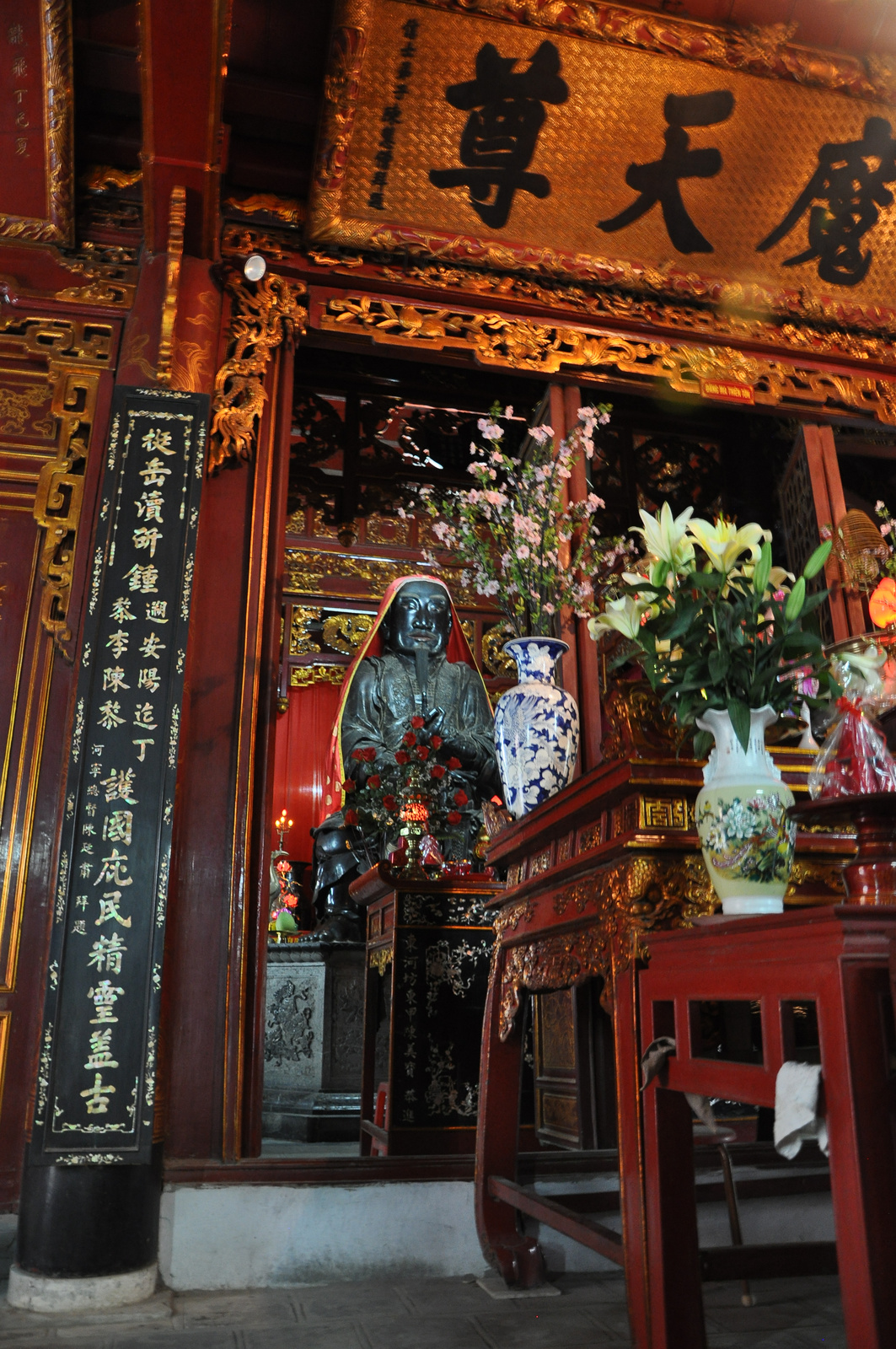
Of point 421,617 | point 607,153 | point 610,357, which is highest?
point 607,153

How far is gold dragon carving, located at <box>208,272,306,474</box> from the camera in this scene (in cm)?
307

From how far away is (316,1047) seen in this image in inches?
148

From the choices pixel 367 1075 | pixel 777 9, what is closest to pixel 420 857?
pixel 367 1075

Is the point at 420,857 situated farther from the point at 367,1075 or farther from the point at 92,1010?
the point at 92,1010

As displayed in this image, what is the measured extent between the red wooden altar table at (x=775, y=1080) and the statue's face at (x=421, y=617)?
113 inches

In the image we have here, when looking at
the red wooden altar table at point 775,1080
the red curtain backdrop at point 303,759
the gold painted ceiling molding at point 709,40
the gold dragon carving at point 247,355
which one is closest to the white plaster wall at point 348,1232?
the red wooden altar table at point 775,1080

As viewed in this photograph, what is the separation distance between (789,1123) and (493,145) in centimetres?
327

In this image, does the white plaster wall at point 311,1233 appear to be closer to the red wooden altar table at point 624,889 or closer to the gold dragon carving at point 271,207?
the red wooden altar table at point 624,889

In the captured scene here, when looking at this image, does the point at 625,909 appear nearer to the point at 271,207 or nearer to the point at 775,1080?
the point at 775,1080

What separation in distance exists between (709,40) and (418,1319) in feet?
12.3

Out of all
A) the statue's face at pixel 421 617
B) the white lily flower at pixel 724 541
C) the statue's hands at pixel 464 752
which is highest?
the statue's face at pixel 421 617

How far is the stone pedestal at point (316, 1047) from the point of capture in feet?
12.0

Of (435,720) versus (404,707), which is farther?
(404,707)

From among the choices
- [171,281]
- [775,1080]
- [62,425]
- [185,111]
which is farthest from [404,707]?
[775,1080]
